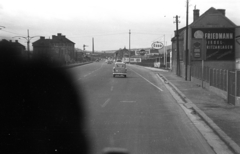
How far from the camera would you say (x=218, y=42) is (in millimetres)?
45406

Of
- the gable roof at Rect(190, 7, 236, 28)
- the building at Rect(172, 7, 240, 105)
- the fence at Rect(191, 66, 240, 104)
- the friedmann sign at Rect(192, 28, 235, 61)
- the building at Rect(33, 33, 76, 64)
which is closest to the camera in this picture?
the fence at Rect(191, 66, 240, 104)

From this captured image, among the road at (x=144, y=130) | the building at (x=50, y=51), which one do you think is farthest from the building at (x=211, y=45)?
the road at (x=144, y=130)

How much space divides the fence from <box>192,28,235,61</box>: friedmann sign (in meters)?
17.6

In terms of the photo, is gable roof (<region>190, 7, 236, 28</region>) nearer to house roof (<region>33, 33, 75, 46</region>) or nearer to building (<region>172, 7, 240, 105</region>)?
building (<region>172, 7, 240, 105</region>)

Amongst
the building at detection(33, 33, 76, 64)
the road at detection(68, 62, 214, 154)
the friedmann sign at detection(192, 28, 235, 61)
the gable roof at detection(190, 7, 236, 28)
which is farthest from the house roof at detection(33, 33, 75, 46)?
the road at detection(68, 62, 214, 154)

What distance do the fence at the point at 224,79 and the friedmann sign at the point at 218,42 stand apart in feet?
57.8

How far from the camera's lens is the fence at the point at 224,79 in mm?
16500

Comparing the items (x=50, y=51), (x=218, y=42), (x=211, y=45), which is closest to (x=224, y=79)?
(x=50, y=51)

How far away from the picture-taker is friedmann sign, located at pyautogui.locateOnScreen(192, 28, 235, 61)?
45094mm

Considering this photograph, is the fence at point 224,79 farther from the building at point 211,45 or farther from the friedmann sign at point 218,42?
the friedmann sign at point 218,42

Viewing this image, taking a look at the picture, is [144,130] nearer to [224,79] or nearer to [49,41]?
[224,79]

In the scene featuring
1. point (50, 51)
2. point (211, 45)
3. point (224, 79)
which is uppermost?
point (211, 45)

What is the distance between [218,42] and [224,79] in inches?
1067

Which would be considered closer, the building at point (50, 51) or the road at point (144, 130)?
the road at point (144, 130)
